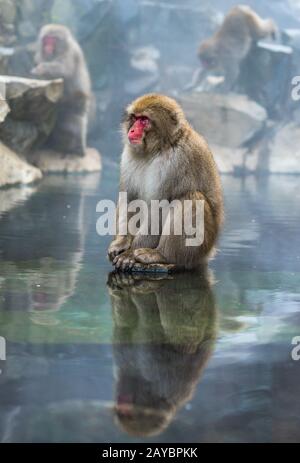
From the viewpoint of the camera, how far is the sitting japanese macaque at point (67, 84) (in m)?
13.0

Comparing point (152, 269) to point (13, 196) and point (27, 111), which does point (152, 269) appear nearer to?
point (13, 196)

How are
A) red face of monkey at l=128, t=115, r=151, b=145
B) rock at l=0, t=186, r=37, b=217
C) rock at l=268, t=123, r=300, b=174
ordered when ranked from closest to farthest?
red face of monkey at l=128, t=115, r=151, b=145, rock at l=0, t=186, r=37, b=217, rock at l=268, t=123, r=300, b=174

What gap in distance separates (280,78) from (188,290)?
17.2 meters

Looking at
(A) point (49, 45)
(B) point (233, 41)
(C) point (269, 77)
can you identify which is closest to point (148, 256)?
(A) point (49, 45)

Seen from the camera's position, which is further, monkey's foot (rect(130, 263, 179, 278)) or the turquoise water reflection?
monkey's foot (rect(130, 263, 179, 278))

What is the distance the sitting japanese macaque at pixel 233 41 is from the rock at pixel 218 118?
3.34ft

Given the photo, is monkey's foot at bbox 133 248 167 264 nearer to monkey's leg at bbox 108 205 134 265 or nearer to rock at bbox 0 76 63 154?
monkey's leg at bbox 108 205 134 265

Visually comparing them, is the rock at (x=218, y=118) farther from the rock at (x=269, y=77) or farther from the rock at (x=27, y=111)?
the rock at (x=27, y=111)

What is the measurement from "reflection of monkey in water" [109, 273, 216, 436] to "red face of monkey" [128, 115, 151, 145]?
2.38 feet

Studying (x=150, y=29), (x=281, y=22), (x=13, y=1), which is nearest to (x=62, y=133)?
(x=13, y=1)

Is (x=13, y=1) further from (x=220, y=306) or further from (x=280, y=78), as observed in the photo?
(x=220, y=306)

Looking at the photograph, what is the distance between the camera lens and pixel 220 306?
343 centimetres

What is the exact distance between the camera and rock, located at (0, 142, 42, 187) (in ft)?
31.0

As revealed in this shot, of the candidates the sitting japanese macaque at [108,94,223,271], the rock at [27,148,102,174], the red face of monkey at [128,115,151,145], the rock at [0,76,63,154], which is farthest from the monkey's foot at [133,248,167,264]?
the rock at [27,148,102,174]
